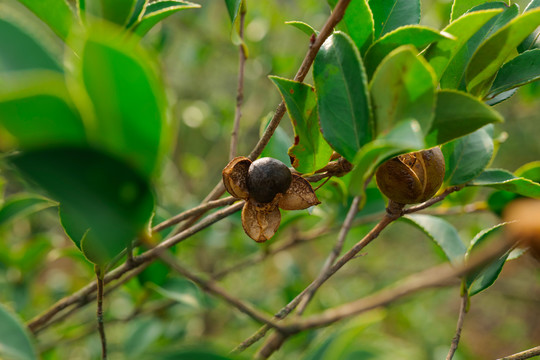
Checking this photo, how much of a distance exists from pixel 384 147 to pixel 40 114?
25 cm

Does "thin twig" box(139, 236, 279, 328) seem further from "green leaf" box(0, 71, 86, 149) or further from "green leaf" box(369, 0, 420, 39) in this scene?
"green leaf" box(369, 0, 420, 39)

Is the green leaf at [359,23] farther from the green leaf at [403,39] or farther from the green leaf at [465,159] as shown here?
the green leaf at [465,159]

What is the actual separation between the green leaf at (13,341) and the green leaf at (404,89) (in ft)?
1.21

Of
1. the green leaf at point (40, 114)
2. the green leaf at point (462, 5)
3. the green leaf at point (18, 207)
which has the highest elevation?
the green leaf at point (462, 5)

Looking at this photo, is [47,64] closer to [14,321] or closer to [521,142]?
[14,321]

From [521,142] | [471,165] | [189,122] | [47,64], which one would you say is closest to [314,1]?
[189,122]

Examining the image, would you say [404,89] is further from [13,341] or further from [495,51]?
[13,341]

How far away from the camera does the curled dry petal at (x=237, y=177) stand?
18.5 inches

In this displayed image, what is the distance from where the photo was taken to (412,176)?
0.45m

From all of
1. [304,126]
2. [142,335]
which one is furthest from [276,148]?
[142,335]

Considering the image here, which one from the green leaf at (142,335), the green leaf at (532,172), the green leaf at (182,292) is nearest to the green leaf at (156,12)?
the green leaf at (182,292)

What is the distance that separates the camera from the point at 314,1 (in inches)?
71.2

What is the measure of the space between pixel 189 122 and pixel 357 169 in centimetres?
173

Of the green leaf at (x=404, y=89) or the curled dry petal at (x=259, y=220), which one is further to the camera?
the curled dry petal at (x=259, y=220)
